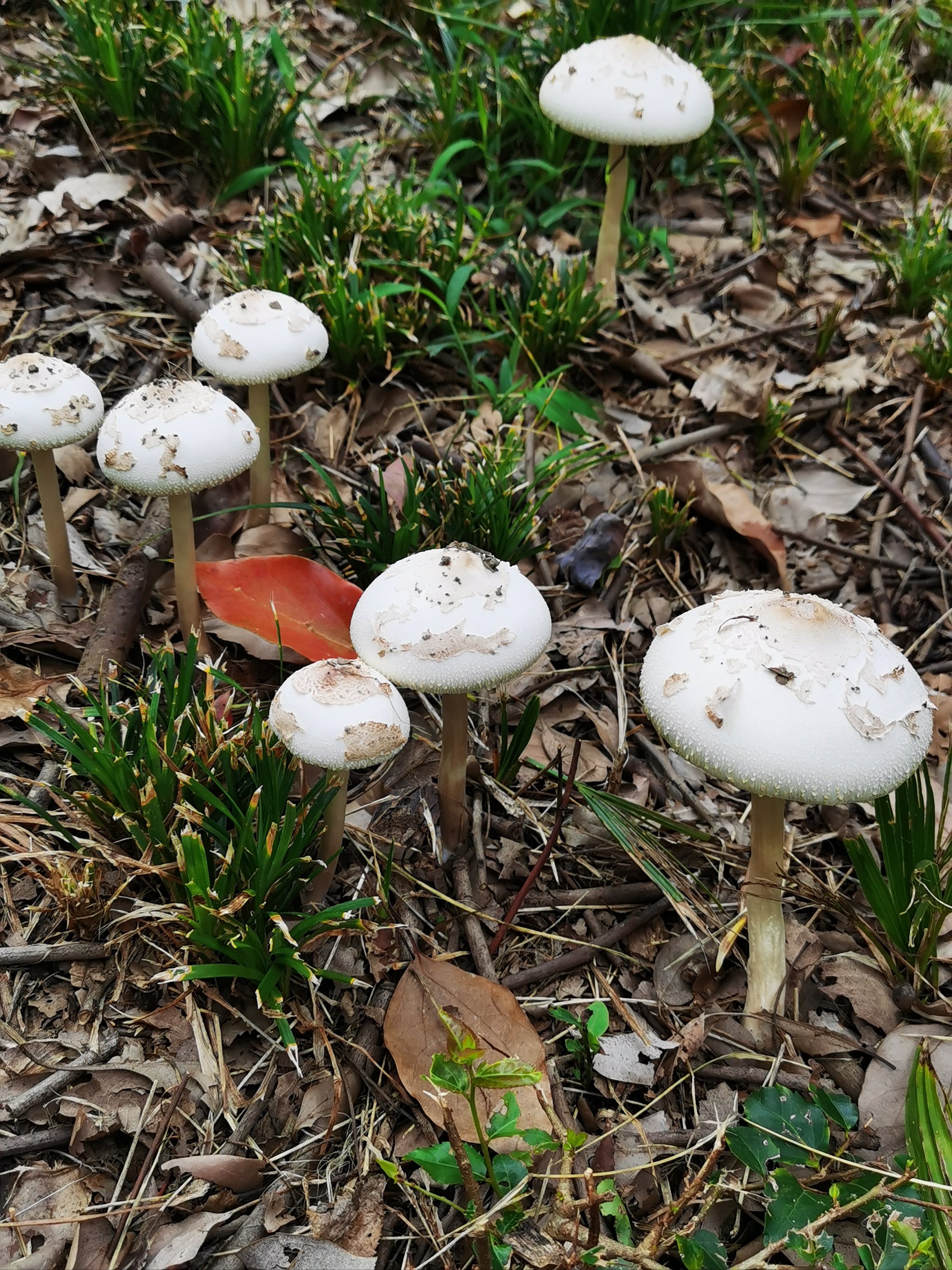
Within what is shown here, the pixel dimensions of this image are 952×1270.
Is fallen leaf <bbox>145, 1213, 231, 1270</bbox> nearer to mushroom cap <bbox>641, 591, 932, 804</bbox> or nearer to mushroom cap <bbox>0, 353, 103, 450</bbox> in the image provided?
mushroom cap <bbox>641, 591, 932, 804</bbox>

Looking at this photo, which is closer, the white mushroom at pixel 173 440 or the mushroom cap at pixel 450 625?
the mushroom cap at pixel 450 625

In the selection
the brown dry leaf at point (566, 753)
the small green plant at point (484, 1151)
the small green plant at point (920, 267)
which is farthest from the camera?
the small green plant at point (920, 267)

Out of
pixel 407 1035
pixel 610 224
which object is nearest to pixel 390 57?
pixel 610 224

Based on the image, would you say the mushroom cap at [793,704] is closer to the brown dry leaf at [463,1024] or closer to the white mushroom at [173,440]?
the brown dry leaf at [463,1024]

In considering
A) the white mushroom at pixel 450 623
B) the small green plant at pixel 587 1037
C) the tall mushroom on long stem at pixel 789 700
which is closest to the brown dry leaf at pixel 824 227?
the tall mushroom on long stem at pixel 789 700

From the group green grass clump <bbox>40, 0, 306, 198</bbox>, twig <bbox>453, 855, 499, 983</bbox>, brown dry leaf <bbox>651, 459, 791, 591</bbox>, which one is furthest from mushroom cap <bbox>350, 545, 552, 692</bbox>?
green grass clump <bbox>40, 0, 306, 198</bbox>

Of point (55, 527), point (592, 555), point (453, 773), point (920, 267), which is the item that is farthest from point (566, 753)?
point (920, 267)
